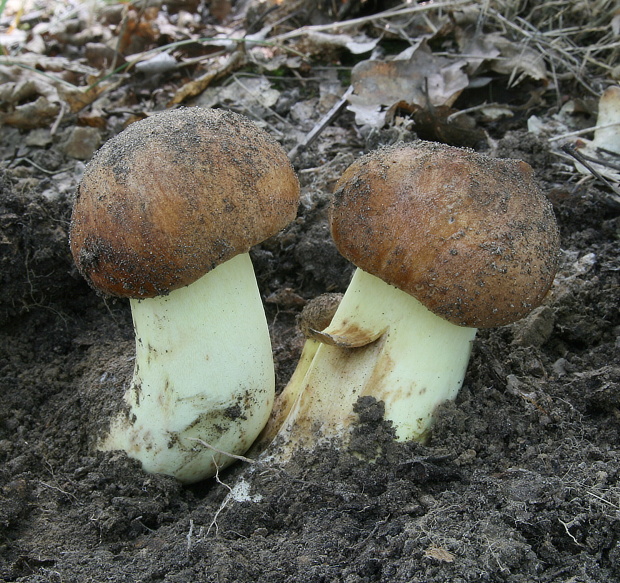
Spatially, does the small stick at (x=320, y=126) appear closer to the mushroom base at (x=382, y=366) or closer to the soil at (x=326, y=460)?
the soil at (x=326, y=460)

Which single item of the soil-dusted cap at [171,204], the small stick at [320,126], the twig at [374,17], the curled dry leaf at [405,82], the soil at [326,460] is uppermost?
the soil-dusted cap at [171,204]

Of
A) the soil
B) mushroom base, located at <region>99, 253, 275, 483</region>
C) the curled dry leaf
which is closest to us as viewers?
the soil

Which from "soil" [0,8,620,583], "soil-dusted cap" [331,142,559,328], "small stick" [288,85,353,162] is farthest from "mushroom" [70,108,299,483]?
"small stick" [288,85,353,162]

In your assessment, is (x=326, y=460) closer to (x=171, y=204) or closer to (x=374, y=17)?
(x=171, y=204)

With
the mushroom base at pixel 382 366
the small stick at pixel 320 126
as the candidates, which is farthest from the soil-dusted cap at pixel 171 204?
the small stick at pixel 320 126

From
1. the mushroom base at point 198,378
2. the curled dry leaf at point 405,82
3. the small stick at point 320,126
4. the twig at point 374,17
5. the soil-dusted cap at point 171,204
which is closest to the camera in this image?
the soil-dusted cap at point 171,204

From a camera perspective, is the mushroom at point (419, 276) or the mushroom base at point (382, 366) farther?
the mushroom base at point (382, 366)

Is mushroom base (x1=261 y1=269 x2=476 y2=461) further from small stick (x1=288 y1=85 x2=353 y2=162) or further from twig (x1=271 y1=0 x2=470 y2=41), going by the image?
twig (x1=271 y1=0 x2=470 y2=41)

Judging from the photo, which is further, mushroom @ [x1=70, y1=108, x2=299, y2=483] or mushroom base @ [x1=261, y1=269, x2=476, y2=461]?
mushroom base @ [x1=261, y1=269, x2=476, y2=461]
